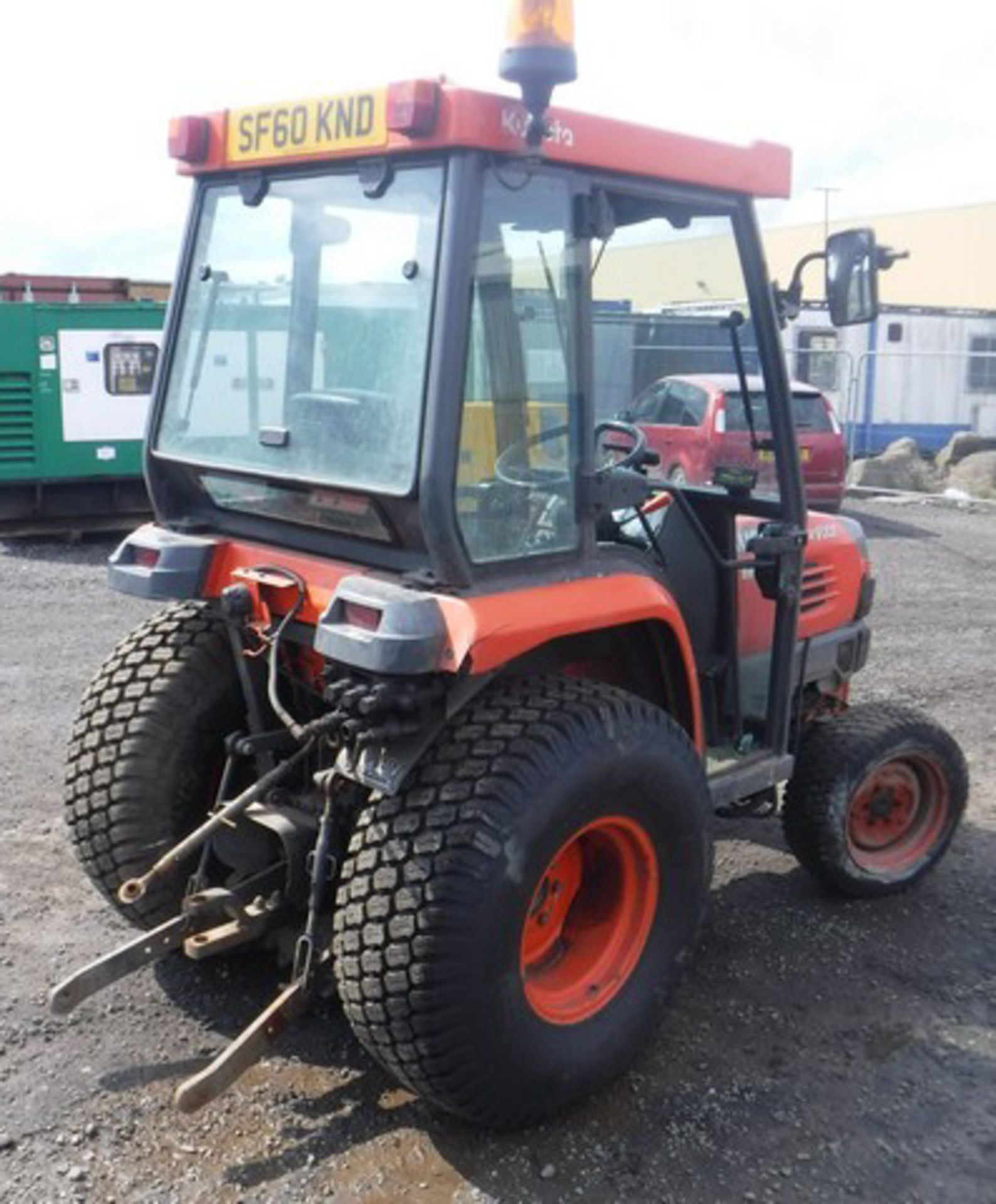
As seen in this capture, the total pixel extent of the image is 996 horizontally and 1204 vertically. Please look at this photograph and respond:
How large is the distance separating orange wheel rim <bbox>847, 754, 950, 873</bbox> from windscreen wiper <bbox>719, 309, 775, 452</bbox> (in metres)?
1.31

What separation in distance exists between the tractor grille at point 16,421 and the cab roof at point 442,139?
860 cm

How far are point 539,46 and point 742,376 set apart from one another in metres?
1.45

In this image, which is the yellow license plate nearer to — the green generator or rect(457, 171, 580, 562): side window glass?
rect(457, 171, 580, 562): side window glass

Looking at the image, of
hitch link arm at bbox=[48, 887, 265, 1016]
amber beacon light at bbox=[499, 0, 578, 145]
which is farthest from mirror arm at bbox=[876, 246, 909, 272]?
hitch link arm at bbox=[48, 887, 265, 1016]

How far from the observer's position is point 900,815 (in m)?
4.81

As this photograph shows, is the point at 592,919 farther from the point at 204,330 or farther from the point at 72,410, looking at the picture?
the point at 72,410

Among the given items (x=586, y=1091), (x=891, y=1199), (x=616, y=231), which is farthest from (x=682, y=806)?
(x=616, y=231)

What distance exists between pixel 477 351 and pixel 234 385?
887 millimetres

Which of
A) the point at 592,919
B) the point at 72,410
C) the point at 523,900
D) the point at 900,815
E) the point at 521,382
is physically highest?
the point at 521,382

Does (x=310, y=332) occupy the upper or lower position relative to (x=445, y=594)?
upper

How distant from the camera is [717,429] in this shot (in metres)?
4.48

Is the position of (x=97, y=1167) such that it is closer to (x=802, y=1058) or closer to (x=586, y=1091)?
(x=586, y=1091)

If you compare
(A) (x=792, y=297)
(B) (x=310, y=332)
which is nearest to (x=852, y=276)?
(A) (x=792, y=297)

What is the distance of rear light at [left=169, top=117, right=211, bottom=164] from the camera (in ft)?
11.8
